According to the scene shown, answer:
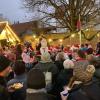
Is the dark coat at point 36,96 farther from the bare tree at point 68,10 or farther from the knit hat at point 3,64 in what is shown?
the bare tree at point 68,10

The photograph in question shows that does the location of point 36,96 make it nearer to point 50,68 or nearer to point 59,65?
point 50,68

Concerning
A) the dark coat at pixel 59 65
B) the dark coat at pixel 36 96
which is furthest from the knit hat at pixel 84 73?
the dark coat at pixel 59 65

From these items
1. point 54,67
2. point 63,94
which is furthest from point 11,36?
point 63,94

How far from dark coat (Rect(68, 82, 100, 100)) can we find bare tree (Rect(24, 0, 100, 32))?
39620mm

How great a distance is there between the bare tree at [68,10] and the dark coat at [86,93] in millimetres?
39620

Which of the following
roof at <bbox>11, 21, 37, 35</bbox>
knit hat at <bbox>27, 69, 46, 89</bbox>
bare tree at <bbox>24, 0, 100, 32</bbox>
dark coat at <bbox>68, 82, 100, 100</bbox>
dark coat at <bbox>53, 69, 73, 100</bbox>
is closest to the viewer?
dark coat at <bbox>68, 82, 100, 100</bbox>

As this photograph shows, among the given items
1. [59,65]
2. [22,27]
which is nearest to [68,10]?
[22,27]

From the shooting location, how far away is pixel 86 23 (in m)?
47.2

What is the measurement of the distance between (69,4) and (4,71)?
137 ft

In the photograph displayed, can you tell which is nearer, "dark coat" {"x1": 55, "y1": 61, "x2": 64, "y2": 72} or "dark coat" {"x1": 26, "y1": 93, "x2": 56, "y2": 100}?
"dark coat" {"x1": 26, "y1": 93, "x2": 56, "y2": 100}

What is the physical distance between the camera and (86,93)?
6242mm

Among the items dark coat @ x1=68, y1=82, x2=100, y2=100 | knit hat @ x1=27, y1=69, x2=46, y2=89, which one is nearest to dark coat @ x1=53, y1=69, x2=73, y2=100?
knit hat @ x1=27, y1=69, x2=46, y2=89

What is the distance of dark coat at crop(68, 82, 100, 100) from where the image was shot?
6188mm

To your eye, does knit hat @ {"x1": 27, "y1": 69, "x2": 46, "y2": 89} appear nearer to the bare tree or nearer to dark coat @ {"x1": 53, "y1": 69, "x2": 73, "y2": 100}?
dark coat @ {"x1": 53, "y1": 69, "x2": 73, "y2": 100}
